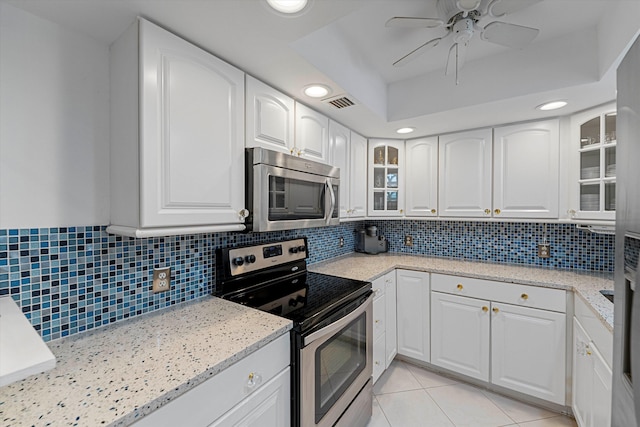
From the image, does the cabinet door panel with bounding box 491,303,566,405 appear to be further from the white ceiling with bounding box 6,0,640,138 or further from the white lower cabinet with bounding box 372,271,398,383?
the white ceiling with bounding box 6,0,640,138

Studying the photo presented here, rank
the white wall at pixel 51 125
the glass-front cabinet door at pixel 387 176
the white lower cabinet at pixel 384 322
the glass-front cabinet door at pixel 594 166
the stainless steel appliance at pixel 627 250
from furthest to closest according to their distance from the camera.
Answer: the glass-front cabinet door at pixel 387 176
the white lower cabinet at pixel 384 322
the glass-front cabinet door at pixel 594 166
the white wall at pixel 51 125
the stainless steel appliance at pixel 627 250

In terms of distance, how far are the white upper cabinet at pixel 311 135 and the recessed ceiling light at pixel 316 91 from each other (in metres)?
0.12

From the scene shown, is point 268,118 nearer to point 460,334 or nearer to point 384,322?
point 384,322

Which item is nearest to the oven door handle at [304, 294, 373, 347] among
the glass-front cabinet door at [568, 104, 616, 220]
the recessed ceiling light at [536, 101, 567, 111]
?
the glass-front cabinet door at [568, 104, 616, 220]

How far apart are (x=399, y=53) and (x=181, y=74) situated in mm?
1375

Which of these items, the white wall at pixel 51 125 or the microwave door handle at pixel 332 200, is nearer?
the white wall at pixel 51 125

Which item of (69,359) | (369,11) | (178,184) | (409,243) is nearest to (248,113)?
(178,184)

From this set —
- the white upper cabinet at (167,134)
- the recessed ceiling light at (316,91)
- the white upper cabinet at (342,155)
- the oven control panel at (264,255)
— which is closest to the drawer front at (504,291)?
the white upper cabinet at (342,155)

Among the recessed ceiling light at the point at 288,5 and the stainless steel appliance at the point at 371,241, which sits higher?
the recessed ceiling light at the point at 288,5

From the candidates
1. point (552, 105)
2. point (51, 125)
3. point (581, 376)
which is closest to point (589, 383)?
point (581, 376)

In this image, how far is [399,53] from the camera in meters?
1.77

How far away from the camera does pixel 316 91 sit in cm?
162

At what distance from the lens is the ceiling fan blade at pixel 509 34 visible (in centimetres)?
121

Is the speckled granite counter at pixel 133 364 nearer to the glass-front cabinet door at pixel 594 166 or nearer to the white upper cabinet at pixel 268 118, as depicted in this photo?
the white upper cabinet at pixel 268 118
